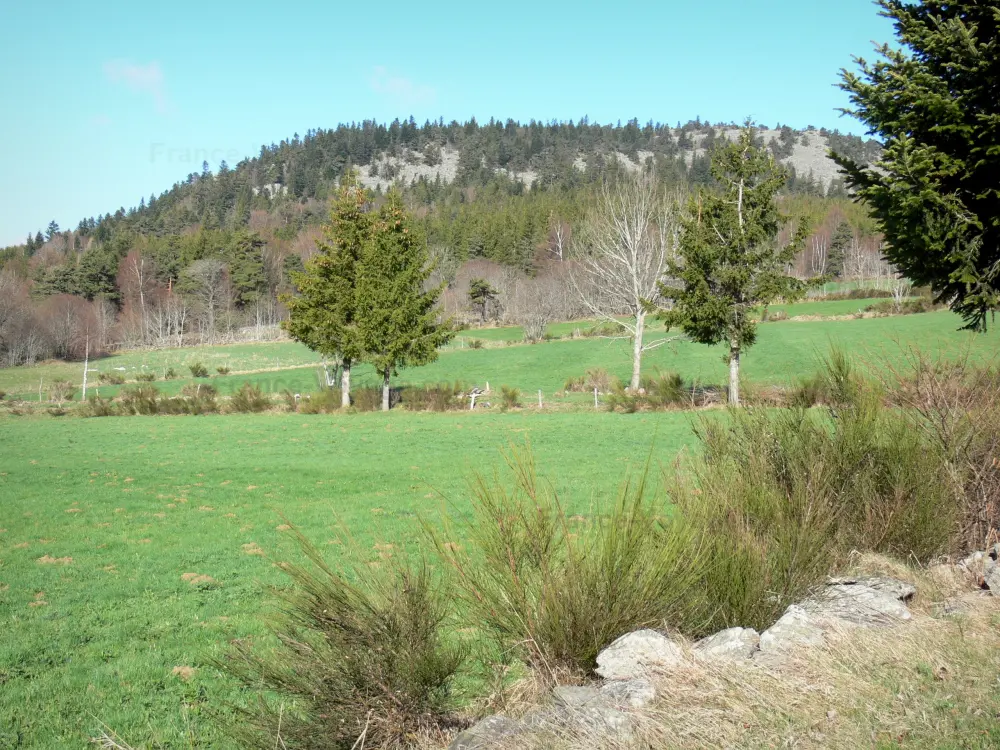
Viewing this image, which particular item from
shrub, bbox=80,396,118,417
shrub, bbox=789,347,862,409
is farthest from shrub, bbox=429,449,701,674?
shrub, bbox=80,396,118,417

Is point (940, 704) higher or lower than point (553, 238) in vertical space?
lower

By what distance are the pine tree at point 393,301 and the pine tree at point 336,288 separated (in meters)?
0.67

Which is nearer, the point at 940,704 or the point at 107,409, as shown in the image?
the point at 940,704

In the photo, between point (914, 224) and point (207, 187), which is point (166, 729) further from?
point (207, 187)

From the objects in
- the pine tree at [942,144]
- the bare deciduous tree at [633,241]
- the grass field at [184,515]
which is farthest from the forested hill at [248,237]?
the pine tree at [942,144]

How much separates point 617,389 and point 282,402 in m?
17.4

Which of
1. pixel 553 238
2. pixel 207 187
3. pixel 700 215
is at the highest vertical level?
pixel 207 187

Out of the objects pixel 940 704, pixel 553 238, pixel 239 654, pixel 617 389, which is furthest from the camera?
pixel 553 238

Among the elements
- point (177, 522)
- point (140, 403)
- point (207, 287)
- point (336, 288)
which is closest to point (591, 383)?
point (336, 288)

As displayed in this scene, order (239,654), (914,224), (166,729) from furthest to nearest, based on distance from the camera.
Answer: (914,224)
(166,729)
(239,654)

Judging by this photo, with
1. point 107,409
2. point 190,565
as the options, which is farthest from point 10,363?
point 190,565

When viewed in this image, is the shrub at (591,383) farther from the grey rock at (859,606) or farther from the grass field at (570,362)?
the grey rock at (859,606)

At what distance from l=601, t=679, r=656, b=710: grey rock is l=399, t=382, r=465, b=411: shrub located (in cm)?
3103

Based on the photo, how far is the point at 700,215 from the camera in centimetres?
2784
